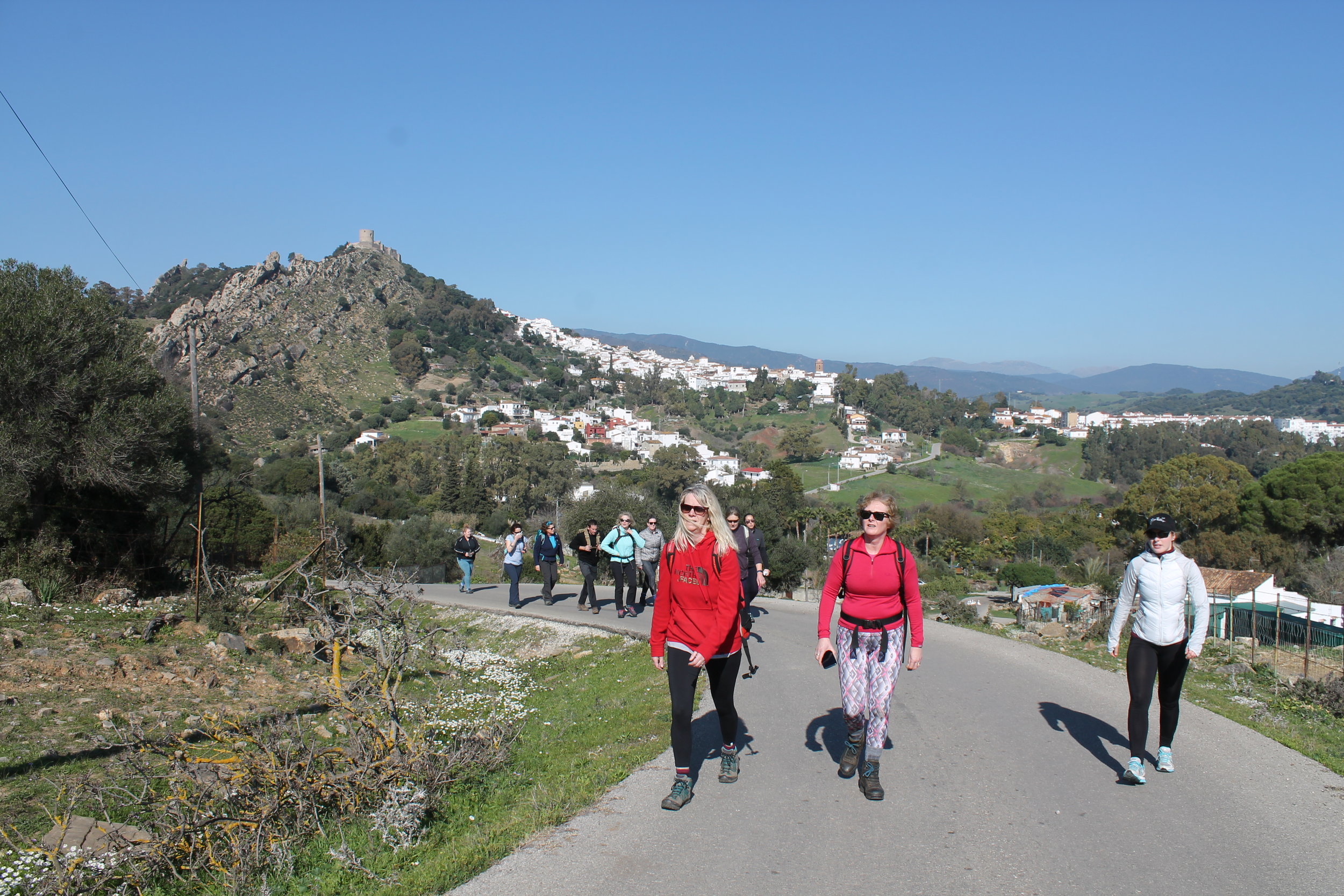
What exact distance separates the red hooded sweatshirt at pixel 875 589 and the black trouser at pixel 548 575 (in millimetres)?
10320

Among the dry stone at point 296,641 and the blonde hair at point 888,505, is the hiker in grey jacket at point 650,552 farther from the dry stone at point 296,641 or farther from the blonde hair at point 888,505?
the blonde hair at point 888,505

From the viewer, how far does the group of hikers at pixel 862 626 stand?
4.31 metres

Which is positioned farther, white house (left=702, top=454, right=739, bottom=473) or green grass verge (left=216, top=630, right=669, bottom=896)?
white house (left=702, top=454, right=739, bottom=473)

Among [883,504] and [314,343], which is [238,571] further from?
Answer: [314,343]

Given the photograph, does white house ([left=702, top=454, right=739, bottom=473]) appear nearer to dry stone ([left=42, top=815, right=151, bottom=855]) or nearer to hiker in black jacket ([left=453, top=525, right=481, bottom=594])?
hiker in black jacket ([left=453, top=525, right=481, bottom=594])

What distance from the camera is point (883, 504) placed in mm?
4637

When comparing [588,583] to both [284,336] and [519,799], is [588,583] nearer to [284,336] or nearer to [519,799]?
[519,799]

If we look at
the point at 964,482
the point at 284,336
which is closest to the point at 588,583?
the point at 964,482

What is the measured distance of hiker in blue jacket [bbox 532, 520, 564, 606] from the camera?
557 inches

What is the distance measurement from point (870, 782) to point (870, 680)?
21.6 inches

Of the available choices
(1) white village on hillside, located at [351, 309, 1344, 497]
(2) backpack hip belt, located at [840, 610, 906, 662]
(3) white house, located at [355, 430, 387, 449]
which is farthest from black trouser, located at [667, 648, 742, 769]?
(3) white house, located at [355, 430, 387, 449]

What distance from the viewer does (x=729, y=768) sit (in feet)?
15.4

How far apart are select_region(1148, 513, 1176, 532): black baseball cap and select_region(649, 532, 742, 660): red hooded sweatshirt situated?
2.69 meters

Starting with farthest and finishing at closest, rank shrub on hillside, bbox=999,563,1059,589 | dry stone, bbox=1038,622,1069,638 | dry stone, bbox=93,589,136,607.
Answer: shrub on hillside, bbox=999,563,1059,589
dry stone, bbox=93,589,136,607
dry stone, bbox=1038,622,1069,638
